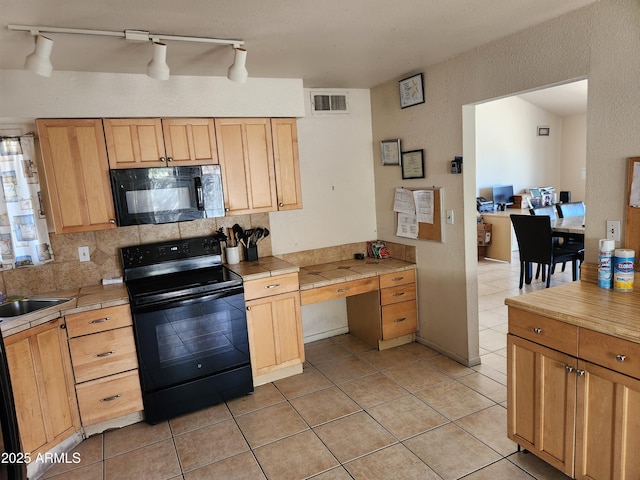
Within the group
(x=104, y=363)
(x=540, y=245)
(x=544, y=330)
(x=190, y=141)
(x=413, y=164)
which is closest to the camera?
(x=544, y=330)

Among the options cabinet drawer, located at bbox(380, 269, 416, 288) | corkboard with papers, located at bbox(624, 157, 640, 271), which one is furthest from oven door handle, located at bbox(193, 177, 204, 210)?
corkboard with papers, located at bbox(624, 157, 640, 271)

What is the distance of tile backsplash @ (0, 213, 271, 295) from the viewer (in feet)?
9.28

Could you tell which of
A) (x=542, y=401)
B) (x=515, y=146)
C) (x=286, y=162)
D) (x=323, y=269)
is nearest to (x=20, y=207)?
(x=286, y=162)

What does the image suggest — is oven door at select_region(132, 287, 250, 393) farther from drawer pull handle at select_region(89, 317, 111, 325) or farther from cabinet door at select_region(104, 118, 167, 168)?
cabinet door at select_region(104, 118, 167, 168)

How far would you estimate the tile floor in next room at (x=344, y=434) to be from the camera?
219cm

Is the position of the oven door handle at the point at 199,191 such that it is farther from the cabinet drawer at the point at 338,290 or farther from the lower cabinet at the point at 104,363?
the cabinet drawer at the point at 338,290

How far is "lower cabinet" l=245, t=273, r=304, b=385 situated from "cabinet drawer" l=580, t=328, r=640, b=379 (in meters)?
1.91

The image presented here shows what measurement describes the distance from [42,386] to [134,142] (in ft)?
5.23

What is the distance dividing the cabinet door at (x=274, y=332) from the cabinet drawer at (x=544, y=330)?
5.21 feet

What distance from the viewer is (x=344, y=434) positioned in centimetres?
249

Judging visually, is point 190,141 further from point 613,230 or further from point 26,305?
point 613,230

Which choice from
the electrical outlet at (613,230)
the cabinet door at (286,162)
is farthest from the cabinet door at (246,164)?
the electrical outlet at (613,230)

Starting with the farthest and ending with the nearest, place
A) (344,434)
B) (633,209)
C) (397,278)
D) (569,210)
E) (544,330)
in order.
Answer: (569,210), (397,278), (344,434), (633,209), (544,330)

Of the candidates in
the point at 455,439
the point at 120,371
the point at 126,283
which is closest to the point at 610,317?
the point at 455,439
